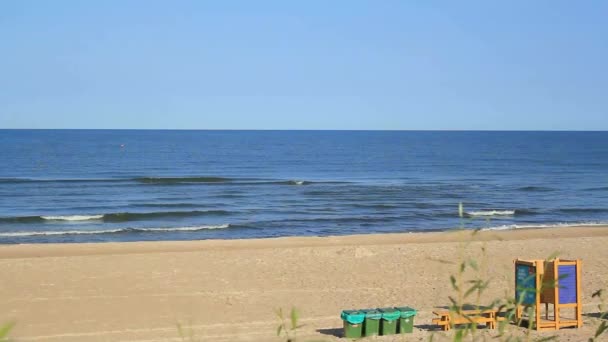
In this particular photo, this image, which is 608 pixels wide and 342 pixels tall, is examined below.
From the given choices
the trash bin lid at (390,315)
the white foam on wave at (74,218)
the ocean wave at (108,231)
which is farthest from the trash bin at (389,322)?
the white foam on wave at (74,218)

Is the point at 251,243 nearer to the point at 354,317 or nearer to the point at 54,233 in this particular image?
the point at 54,233

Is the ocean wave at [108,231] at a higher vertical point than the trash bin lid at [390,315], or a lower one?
higher

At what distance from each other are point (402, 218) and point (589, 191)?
16.9 meters

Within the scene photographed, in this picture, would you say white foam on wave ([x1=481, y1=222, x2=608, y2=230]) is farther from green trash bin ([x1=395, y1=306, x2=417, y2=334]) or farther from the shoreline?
green trash bin ([x1=395, y1=306, x2=417, y2=334])

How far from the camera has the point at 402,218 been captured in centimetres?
3322

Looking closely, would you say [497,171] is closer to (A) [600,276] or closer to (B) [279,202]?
(B) [279,202]

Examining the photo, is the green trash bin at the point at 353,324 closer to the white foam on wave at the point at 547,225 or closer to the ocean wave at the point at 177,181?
the white foam on wave at the point at 547,225

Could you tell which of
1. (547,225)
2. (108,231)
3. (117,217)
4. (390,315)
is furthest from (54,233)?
(390,315)

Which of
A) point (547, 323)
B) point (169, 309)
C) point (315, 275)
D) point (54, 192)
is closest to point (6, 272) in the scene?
point (169, 309)

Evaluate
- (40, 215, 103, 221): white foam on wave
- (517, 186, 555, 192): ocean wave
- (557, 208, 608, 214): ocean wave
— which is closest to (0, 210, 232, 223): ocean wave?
(40, 215, 103, 221): white foam on wave

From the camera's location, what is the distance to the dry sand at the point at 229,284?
1294cm

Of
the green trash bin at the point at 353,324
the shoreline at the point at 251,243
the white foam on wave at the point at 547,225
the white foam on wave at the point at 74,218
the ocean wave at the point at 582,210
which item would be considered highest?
the ocean wave at the point at 582,210

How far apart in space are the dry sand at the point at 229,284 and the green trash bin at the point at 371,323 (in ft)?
0.82

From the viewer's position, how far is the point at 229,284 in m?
16.8
